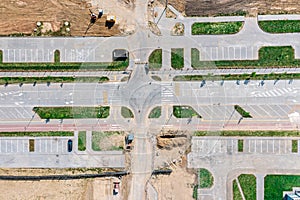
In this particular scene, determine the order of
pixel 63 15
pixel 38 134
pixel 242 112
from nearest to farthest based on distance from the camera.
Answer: pixel 242 112
pixel 63 15
pixel 38 134

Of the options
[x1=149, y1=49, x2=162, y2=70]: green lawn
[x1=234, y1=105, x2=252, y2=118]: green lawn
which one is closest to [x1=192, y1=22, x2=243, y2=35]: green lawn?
[x1=149, y1=49, x2=162, y2=70]: green lawn

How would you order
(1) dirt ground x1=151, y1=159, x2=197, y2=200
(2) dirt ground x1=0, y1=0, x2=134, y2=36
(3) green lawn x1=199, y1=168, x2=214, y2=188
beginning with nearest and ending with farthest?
(3) green lawn x1=199, y1=168, x2=214, y2=188, (1) dirt ground x1=151, y1=159, x2=197, y2=200, (2) dirt ground x1=0, y1=0, x2=134, y2=36

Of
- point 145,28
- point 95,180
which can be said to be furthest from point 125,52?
point 95,180

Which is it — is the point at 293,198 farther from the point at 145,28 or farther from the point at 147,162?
the point at 145,28

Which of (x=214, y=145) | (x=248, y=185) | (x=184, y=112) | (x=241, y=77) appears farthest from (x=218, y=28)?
(x=248, y=185)

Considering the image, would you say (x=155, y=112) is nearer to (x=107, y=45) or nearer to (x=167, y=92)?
(x=167, y=92)

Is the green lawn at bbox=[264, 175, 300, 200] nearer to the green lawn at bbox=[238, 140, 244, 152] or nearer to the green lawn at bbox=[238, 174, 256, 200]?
the green lawn at bbox=[238, 174, 256, 200]
